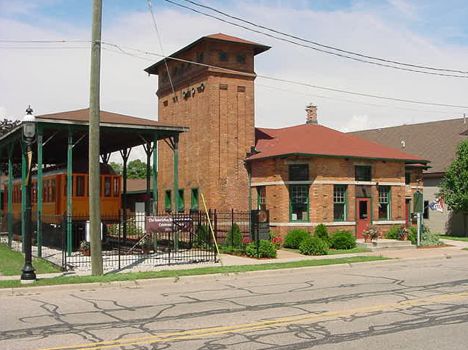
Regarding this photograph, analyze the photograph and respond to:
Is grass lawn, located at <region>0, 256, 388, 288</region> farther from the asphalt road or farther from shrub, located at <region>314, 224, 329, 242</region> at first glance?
shrub, located at <region>314, 224, 329, 242</region>

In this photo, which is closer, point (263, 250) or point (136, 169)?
point (263, 250)

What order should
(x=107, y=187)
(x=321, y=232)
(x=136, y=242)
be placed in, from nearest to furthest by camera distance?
(x=136, y=242)
(x=107, y=187)
(x=321, y=232)

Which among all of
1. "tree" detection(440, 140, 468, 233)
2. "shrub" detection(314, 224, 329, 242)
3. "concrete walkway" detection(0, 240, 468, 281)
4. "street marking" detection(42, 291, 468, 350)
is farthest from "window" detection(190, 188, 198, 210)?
"street marking" detection(42, 291, 468, 350)

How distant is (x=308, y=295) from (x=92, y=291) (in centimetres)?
538

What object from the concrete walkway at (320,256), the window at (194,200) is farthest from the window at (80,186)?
the window at (194,200)

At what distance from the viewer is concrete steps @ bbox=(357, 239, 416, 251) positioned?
2714 cm

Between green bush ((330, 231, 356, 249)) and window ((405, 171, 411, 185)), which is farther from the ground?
window ((405, 171, 411, 185))

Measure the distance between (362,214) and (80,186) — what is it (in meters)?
13.9

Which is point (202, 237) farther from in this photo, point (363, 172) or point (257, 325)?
point (257, 325)

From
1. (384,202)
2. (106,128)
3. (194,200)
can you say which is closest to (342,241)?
(384,202)

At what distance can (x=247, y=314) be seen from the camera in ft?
35.2

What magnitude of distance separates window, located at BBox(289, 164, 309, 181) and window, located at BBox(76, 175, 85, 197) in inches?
379

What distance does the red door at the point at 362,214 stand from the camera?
2936 cm

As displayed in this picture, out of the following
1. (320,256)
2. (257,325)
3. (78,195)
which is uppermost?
(78,195)
